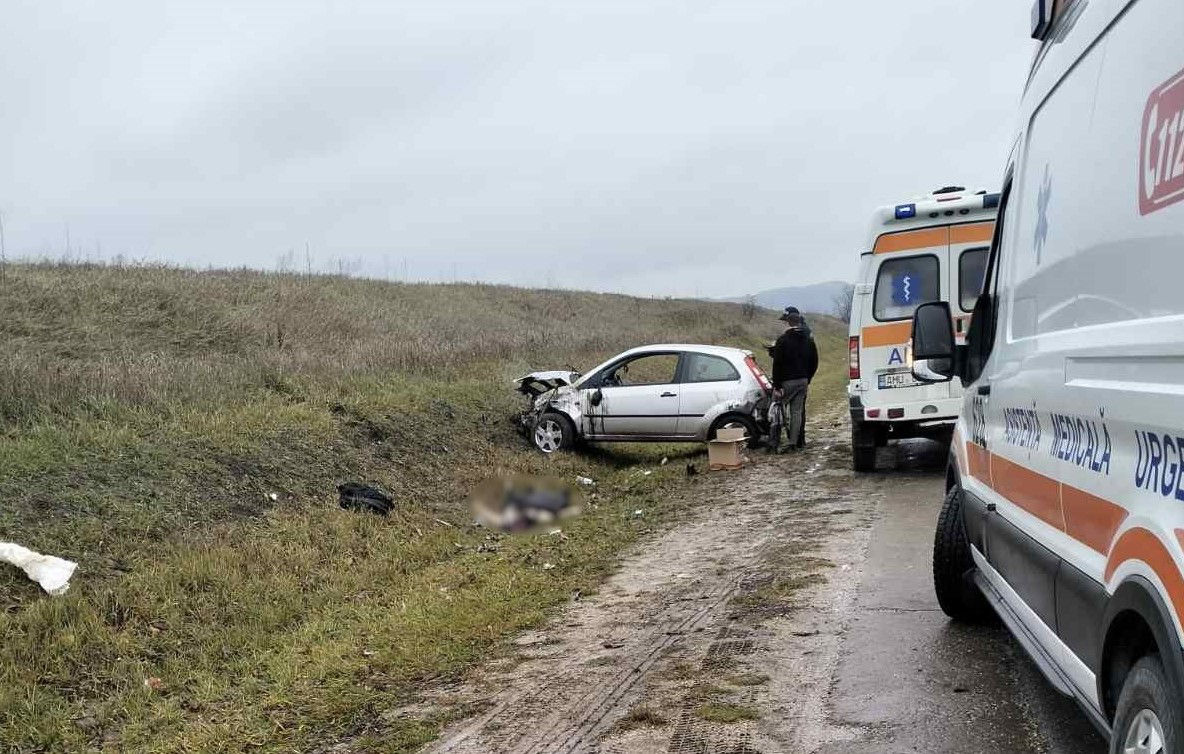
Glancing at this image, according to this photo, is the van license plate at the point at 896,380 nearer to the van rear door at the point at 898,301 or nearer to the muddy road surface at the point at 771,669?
the van rear door at the point at 898,301

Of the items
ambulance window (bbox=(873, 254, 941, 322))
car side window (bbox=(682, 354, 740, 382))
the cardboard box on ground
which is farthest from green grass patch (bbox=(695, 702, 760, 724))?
car side window (bbox=(682, 354, 740, 382))

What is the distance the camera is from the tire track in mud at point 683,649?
3988mm

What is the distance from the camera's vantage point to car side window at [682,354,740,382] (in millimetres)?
12281

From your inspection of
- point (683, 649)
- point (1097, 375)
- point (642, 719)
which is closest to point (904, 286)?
point (683, 649)

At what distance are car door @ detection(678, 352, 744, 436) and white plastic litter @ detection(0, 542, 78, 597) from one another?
781 centimetres

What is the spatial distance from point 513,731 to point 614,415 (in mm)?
8338

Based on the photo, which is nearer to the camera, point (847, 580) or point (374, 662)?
point (374, 662)

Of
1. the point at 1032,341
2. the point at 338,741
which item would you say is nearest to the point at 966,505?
the point at 1032,341

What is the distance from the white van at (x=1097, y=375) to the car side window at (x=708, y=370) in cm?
818

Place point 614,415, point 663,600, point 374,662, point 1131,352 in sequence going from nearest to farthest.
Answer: point 1131,352
point 374,662
point 663,600
point 614,415

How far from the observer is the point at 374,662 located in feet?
17.1

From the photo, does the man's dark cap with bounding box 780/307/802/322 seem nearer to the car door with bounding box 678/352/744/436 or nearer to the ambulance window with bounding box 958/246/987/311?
the car door with bounding box 678/352/744/436

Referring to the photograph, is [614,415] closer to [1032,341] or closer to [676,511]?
[676,511]


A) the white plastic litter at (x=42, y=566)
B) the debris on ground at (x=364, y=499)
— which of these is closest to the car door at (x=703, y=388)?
the debris on ground at (x=364, y=499)
